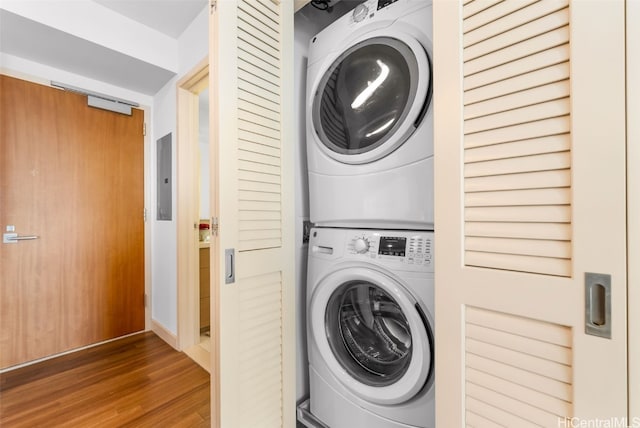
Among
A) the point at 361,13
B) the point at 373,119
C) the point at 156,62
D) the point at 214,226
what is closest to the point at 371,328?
the point at 214,226

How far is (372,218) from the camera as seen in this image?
1.07 meters

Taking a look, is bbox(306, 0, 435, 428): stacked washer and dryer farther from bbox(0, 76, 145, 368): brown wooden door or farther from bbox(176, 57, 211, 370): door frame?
bbox(0, 76, 145, 368): brown wooden door

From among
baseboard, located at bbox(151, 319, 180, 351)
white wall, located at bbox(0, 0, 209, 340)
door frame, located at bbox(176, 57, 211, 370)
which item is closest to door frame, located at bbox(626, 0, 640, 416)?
white wall, located at bbox(0, 0, 209, 340)

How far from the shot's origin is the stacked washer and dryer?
936 mm

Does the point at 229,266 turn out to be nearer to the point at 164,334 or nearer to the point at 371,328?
the point at 371,328

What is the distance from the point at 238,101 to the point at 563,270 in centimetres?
106

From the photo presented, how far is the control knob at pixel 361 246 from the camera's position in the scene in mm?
1063

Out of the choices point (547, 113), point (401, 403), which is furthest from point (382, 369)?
point (547, 113)

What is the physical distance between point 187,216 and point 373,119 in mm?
1741

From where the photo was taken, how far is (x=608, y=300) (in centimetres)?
50

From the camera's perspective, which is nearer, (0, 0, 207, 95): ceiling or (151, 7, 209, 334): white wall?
(0, 0, 207, 95): ceiling

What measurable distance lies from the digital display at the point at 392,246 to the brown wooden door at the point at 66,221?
2364 mm

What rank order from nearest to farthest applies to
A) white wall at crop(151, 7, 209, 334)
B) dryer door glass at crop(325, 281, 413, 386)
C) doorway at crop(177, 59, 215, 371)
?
1. dryer door glass at crop(325, 281, 413, 386)
2. white wall at crop(151, 7, 209, 334)
3. doorway at crop(177, 59, 215, 371)

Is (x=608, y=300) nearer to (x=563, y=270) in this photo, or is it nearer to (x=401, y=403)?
(x=563, y=270)
